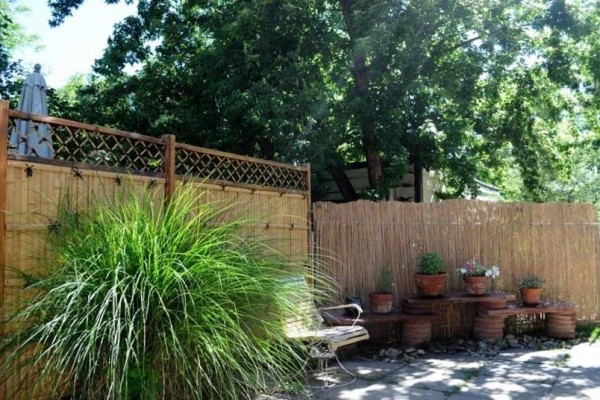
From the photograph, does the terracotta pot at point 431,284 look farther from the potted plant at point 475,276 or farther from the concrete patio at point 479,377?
the concrete patio at point 479,377

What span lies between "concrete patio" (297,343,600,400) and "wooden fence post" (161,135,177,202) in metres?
2.06

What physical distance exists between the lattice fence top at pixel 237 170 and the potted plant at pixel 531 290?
291cm

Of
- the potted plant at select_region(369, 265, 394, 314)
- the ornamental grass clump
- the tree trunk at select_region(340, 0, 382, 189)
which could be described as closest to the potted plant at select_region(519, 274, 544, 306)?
the potted plant at select_region(369, 265, 394, 314)

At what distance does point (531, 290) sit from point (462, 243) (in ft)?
3.16

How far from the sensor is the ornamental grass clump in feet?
8.73

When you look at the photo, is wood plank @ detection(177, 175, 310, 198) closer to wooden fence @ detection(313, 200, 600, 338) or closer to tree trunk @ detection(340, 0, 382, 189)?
wooden fence @ detection(313, 200, 600, 338)

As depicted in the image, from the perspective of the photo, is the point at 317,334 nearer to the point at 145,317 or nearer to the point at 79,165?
the point at 145,317

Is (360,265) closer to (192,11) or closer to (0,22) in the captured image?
(192,11)

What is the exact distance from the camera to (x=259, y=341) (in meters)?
3.11

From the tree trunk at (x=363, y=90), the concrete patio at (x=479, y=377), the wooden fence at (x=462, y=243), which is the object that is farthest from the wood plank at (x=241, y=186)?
the tree trunk at (x=363, y=90)

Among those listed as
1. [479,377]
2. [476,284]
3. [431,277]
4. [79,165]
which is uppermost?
[79,165]

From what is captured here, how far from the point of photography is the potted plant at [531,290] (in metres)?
6.16

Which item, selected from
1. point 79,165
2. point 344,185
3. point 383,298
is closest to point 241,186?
point 79,165

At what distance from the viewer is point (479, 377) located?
458 centimetres
